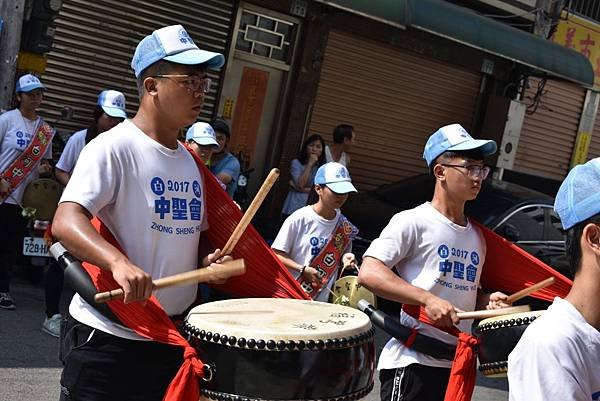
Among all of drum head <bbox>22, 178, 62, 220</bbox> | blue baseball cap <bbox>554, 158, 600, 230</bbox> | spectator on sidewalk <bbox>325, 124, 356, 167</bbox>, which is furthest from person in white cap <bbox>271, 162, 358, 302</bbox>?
spectator on sidewalk <bbox>325, 124, 356, 167</bbox>

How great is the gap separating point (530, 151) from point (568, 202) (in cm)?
1496

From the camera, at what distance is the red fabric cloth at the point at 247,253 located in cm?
362

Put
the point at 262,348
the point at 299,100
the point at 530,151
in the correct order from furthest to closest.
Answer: the point at 530,151
the point at 299,100
the point at 262,348

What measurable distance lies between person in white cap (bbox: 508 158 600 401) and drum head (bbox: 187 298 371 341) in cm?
98

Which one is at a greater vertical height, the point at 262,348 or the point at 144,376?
the point at 262,348

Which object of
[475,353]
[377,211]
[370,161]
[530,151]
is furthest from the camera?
[530,151]

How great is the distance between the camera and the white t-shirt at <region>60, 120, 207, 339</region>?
10.5ft

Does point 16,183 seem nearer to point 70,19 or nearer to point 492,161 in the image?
point 70,19

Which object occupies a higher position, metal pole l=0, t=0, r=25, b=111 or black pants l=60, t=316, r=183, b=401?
metal pole l=0, t=0, r=25, b=111

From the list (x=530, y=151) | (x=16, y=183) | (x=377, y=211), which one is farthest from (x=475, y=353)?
(x=530, y=151)

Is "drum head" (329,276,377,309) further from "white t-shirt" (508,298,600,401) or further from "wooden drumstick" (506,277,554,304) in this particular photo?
"white t-shirt" (508,298,600,401)

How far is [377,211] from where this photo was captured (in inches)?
391

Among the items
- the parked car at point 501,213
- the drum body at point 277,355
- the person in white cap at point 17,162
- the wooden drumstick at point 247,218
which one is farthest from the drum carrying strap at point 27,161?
the drum body at point 277,355

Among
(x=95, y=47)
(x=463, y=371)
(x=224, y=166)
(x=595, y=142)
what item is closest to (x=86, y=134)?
(x=224, y=166)
